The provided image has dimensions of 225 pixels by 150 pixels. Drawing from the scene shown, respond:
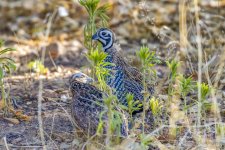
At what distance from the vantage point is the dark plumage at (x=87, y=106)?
5.51m

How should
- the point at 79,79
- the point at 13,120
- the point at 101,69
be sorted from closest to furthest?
the point at 101,69
the point at 79,79
the point at 13,120

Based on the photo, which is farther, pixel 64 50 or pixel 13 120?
pixel 64 50

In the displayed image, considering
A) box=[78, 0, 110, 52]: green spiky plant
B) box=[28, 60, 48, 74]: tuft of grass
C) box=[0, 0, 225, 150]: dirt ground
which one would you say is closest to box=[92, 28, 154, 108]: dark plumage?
box=[78, 0, 110, 52]: green spiky plant

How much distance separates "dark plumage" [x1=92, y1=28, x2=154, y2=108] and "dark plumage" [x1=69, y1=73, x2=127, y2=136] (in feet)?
1.70

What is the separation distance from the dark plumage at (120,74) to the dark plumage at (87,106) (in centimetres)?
52

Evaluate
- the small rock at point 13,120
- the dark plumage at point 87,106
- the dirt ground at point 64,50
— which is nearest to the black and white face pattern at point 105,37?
the dirt ground at point 64,50

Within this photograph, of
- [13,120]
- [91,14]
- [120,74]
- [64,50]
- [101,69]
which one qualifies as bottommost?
[13,120]

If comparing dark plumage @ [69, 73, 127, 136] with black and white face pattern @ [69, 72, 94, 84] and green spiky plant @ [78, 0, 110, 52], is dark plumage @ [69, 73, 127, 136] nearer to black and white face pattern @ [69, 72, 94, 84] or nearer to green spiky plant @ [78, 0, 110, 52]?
black and white face pattern @ [69, 72, 94, 84]

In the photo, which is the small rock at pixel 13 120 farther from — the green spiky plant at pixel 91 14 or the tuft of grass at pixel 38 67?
the tuft of grass at pixel 38 67

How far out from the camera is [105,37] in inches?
258

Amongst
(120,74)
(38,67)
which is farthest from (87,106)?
(38,67)

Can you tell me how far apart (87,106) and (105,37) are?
1.12 meters

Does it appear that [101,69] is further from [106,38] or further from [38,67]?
[38,67]

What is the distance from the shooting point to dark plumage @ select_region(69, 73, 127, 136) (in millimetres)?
5508
